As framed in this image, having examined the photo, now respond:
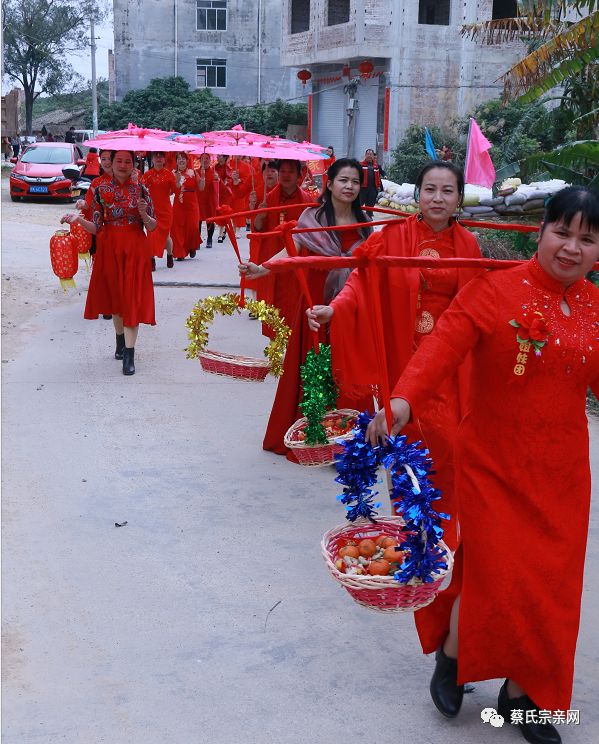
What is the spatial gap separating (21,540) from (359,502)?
222cm

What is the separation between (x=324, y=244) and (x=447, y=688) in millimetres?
2860

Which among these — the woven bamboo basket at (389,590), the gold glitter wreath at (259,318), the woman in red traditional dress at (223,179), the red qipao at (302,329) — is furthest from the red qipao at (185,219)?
the woven bamboo basket at (389,590)

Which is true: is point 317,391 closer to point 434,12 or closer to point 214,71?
point 434,12

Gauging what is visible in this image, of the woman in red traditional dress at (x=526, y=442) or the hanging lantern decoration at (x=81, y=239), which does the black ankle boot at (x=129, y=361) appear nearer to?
the hanging lantern decoration at (x=81, y=239)

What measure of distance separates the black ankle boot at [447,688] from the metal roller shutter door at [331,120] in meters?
33.7

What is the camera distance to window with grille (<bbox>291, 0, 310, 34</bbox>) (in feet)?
119

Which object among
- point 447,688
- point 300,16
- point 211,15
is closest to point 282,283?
point 447,688

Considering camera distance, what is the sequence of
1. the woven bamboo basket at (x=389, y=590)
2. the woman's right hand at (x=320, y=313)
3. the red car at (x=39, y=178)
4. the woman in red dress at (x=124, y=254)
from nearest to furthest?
the woven bamboo basket at (x=389, y=590)
the woman's right hand at (x=320, y=313)
the woman in red dress at (x=124, y=254)
the red car at (x=39, y=178)

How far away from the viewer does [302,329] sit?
20.5 feet

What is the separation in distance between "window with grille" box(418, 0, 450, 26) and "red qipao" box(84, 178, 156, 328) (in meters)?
27.7

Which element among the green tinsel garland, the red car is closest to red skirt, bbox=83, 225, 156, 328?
the green tinsel garland

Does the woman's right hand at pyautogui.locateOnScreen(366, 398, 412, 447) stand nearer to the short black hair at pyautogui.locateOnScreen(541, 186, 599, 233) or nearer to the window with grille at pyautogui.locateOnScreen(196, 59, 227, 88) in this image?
the short black hair at pyautogui.locateOnScreen(541, 186, 599, 233)

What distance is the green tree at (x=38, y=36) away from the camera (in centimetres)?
4775

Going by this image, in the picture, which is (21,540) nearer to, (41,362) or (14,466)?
(14,466)
